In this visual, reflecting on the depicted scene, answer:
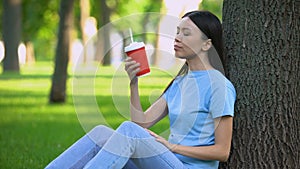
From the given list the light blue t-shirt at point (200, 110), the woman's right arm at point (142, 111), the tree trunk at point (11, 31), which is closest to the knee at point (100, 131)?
the woman's right arm at point (142, 111)

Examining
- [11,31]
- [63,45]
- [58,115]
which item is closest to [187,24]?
[58,115]

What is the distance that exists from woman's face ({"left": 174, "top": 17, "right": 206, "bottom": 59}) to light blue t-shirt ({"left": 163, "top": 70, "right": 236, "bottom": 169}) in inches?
6.5

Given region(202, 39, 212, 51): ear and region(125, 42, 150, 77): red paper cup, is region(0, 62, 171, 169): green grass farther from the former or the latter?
region(202, 39, 212, 51): ear

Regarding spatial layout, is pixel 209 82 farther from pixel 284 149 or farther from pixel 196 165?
pixel 284 149

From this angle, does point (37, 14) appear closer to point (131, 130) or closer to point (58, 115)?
point (58, 115)

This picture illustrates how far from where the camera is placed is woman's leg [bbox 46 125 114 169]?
12.5 ft

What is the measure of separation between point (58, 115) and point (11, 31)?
13.9 m

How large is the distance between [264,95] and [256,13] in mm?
529

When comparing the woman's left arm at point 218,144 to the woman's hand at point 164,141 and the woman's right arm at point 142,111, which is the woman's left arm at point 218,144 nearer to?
the woman's hand at point 164,141

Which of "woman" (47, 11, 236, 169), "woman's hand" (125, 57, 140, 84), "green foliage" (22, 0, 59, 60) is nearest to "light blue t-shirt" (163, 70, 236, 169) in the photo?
"woman" (47, 11, 236, 169)

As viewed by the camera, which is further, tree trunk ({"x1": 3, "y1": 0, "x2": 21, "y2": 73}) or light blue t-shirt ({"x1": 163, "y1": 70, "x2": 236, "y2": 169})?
tree trunk ({"x1": 3, "y1": 0, "x2": 21, "y2": 73})

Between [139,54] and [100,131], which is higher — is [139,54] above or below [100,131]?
above

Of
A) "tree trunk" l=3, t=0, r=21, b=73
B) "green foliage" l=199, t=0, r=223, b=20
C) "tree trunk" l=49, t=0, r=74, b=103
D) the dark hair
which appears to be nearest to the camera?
the dark hair

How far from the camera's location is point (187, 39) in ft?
12.5
